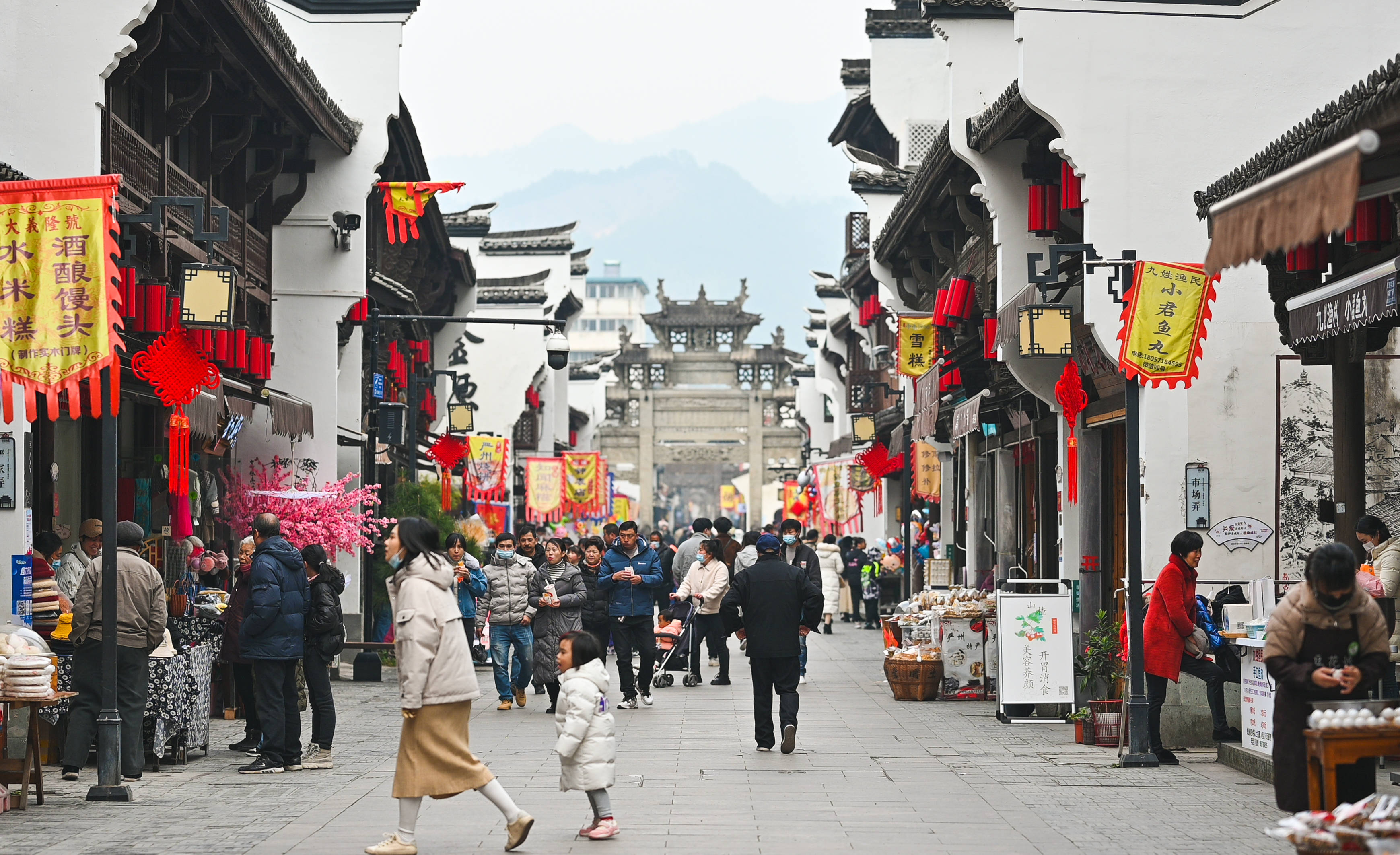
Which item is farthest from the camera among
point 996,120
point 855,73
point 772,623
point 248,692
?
point 855,73

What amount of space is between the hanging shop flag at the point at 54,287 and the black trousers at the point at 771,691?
535cm

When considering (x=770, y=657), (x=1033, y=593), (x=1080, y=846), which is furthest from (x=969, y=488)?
(x=1080, y=846)

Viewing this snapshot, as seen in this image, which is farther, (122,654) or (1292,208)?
(122,654)

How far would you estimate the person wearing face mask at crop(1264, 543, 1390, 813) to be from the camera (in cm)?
709

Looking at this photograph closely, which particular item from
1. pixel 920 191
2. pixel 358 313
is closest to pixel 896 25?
pixel 920 191

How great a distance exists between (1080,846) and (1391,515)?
15.1ft

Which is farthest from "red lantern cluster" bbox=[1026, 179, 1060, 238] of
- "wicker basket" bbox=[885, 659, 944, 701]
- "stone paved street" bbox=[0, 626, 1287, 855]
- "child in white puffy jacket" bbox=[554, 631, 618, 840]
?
"child in white puffy jacket" bbox=[554, 631, 618, 840]

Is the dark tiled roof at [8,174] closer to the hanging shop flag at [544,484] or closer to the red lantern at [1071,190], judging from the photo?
the red lantern at [1071,190]

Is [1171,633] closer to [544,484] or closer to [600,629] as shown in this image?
[600,629]

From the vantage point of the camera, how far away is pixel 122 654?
11.0 meters

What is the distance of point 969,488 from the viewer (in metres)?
25.4

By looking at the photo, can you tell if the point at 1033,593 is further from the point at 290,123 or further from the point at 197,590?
the point at 290,123

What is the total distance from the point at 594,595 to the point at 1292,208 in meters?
11.3

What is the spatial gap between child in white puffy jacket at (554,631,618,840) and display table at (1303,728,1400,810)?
12.1 feet
